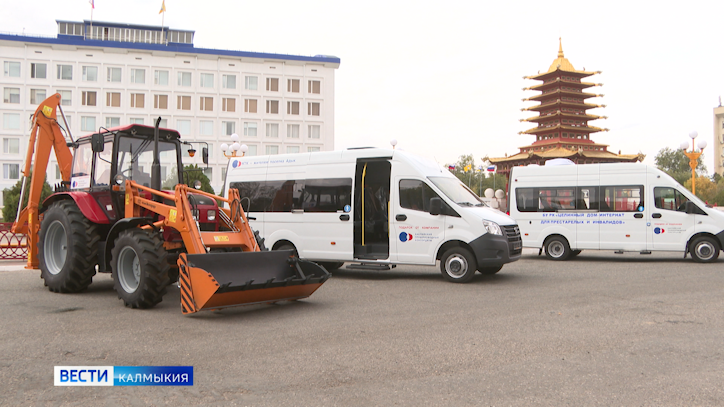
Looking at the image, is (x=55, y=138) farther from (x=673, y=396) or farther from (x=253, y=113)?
(x=253, y=113)

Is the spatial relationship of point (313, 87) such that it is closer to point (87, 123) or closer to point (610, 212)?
point (87, 123)

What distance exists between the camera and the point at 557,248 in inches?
621

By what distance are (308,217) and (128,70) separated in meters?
52.8

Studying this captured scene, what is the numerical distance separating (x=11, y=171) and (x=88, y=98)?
33.9 ft

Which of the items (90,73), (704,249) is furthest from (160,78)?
(704,249)

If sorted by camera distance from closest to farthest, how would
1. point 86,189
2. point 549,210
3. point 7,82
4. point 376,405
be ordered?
point 376,405, point 86,189, point 549,210, point 7,82

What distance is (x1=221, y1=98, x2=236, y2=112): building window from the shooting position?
5959cm

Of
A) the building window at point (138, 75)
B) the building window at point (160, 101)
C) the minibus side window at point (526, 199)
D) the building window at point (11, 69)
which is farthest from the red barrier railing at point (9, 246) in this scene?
the building window at point (11, 69)

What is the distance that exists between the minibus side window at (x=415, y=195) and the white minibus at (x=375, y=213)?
0.02 m

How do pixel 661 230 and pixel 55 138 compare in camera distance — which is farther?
pixel 661 230

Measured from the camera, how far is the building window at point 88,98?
2223 inches

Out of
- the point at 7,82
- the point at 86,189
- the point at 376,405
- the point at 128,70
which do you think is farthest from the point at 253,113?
the point at 376,405

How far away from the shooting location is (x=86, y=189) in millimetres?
9203

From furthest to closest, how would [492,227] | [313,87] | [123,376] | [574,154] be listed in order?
[313,87] → [574,154] → [492,227] → [123,376]
